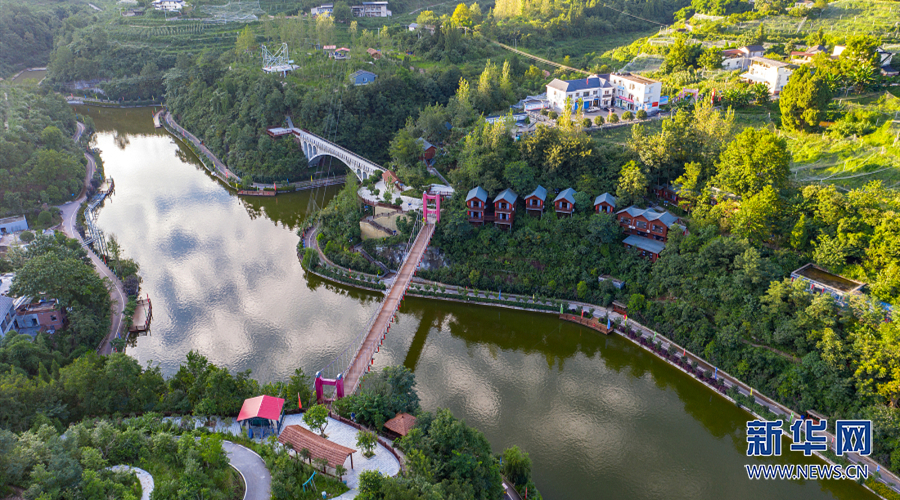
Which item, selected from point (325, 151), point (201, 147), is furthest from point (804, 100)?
point (201, 147)

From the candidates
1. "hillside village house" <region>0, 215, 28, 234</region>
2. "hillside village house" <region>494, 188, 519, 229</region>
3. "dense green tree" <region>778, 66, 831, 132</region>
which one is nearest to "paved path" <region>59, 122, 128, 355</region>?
"hillside village house" <region>0, 215, 28, 234</region>

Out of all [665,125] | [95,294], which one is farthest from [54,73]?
[665,125]

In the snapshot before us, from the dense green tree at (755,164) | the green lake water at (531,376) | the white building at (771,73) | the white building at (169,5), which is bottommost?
the green lake water at (531,376)

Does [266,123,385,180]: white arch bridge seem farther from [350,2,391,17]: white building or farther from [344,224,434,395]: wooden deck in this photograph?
[350,2,391,17]: white building

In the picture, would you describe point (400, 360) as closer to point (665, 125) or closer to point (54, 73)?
point (665, 125)

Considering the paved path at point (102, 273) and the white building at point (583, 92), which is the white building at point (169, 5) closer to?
the paved path at point (102, 273)

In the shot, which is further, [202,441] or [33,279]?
[33,279]

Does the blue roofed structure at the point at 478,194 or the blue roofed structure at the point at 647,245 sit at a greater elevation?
the blue roofed structure at the point at 478,194

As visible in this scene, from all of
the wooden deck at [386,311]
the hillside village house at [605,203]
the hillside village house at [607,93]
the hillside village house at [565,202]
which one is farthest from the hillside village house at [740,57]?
the wooden deck at [386,311]
